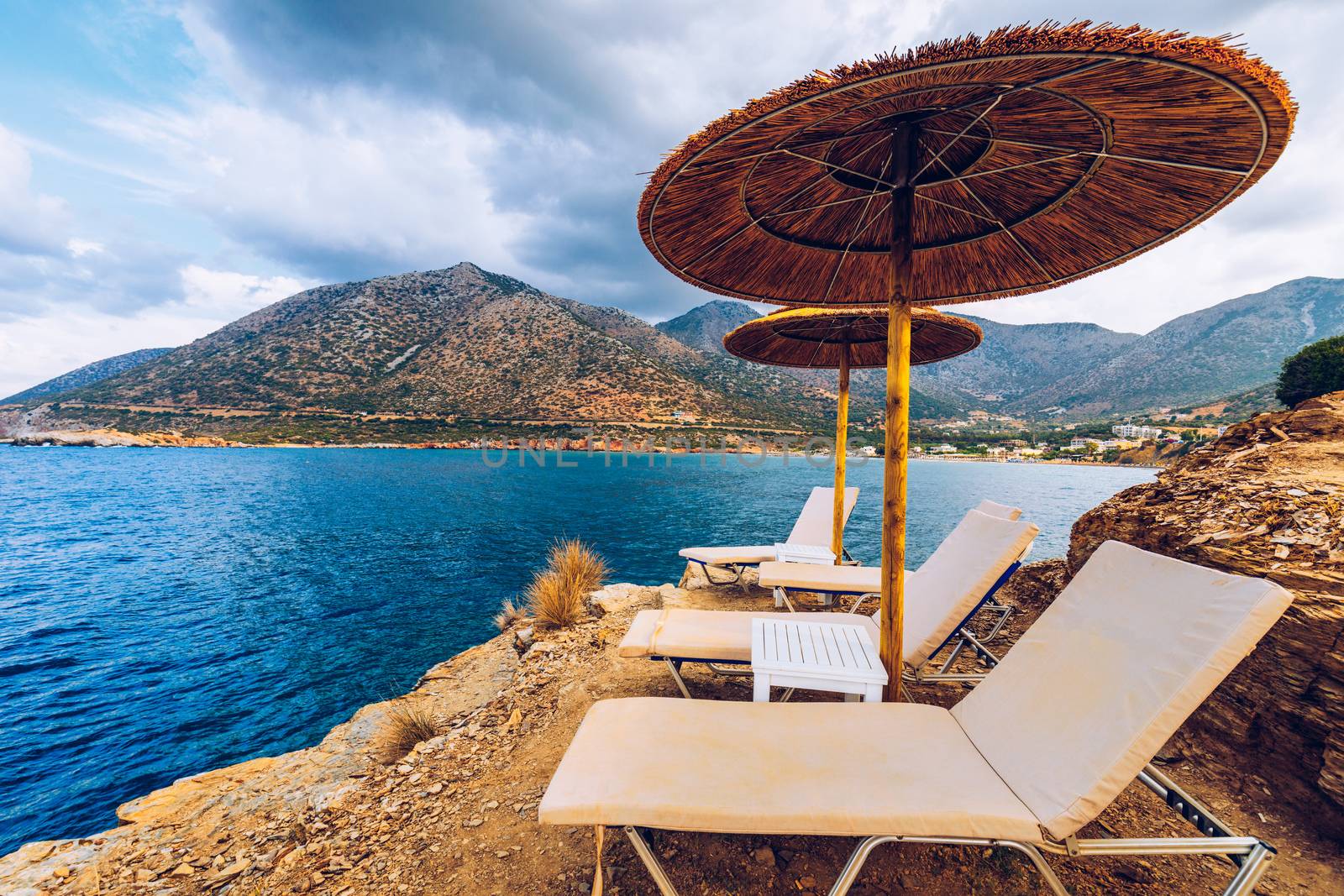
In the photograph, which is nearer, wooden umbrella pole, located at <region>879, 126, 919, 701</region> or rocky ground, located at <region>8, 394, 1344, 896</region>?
rocky ground, located at <region>8, 394, 1344, 896</region>

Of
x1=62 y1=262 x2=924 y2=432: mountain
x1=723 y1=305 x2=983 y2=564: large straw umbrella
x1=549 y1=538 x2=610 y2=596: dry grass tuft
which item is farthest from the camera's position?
x1=62 y1=262 x2=924 y2=432: mountain

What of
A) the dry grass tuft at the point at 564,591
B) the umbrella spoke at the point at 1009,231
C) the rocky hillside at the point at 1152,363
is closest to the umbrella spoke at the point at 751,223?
the umbrella spoke at the point at 1009,231

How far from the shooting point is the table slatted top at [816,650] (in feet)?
7.89

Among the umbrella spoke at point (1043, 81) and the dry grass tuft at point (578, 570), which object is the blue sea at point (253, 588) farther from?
the umbrella spoke at point (1043, 81)

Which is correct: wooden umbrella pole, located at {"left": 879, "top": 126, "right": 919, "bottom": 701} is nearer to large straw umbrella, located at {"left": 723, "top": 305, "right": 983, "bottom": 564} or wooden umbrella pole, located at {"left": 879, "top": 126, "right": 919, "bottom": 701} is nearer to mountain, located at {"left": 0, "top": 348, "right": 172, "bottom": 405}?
large straw umbrella, located at {"left": 723, "top": 305, "right": 983, "bottom": 564}

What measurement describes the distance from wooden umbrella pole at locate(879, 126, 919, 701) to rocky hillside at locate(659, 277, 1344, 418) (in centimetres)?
4174

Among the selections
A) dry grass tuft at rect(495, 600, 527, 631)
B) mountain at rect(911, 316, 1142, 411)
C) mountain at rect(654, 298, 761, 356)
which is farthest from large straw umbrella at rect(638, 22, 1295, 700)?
mountain at rect(654, 298, 761, 356)

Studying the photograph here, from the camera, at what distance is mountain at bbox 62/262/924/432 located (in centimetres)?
5631

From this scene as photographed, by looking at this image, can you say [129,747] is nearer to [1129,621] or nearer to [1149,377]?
[1129,621]

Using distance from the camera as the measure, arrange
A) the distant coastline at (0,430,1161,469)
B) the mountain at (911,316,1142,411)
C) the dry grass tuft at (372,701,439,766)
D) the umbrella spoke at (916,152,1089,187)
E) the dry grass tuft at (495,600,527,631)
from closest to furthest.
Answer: the umbrella spoke at (916,152,1089,187) → the dry grass tuft at (372,701,439,766) → the dry grass tuft at (495,600,527,631) → the distant coastline at (0,430,1161,469) → the mountain at (911,316,1142,411)

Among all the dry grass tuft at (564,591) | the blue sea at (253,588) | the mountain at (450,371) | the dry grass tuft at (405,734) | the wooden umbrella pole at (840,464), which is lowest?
the blue sea at (253,588)

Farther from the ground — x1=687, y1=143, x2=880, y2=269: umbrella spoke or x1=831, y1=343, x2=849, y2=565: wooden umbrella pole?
x1=687, y1=143, x2=880, y2=269: umbrella spoke

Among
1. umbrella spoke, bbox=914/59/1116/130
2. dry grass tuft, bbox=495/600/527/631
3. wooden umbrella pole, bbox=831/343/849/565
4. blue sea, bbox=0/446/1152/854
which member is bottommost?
blue sea, bbox=0/446/1152/854

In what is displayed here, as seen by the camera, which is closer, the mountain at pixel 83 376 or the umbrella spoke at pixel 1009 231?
the umbrella spoke at pixel 1009 231
